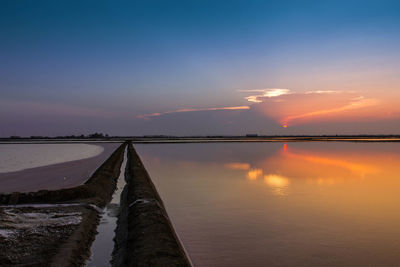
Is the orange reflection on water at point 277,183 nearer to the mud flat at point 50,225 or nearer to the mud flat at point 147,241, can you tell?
the mud flat at point 147,241

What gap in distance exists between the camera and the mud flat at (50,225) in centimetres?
529

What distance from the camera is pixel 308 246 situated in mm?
6160

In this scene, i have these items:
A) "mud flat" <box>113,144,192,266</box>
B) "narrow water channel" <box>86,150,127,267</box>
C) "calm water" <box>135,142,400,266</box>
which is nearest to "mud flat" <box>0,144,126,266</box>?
"narrow water channel" <box>86,150,127,267</box>

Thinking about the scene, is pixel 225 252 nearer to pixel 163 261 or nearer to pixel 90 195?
pixel 163 261

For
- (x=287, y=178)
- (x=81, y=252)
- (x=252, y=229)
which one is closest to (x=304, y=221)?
(x=252, y=229)

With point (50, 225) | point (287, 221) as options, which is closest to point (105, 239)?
point (50, 225)

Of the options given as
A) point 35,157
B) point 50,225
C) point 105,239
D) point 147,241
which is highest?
point 147,241

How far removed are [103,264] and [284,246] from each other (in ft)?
10.8

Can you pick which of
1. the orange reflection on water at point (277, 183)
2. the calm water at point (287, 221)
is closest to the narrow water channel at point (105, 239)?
the calm water at point (287, 221)

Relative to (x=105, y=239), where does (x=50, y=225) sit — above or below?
above

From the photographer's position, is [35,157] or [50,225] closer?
[50,225]

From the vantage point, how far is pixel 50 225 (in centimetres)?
713

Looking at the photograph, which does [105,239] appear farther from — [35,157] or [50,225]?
[35,157]

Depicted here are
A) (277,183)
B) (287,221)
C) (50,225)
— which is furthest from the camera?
(277,183)
